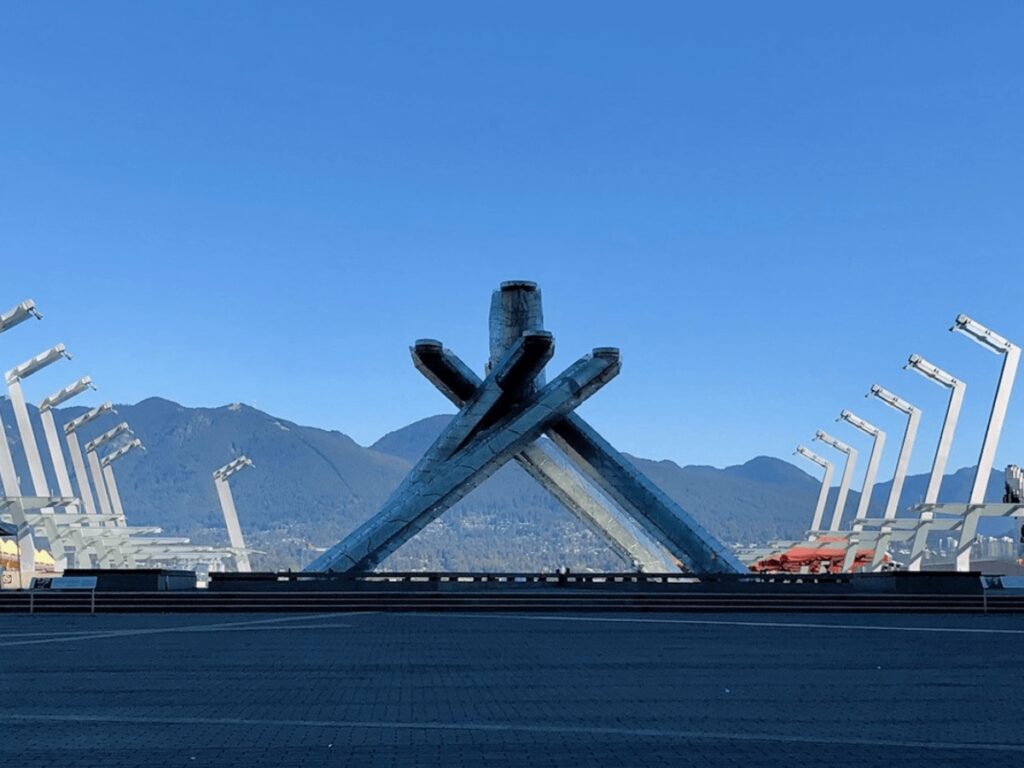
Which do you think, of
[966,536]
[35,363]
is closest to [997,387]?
[966,536]

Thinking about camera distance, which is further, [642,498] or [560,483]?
[560,483]

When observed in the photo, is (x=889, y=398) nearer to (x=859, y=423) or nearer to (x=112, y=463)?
(x=859, y=423)

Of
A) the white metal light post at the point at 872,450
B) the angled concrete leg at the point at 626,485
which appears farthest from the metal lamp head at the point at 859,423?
the angled concrete leg at the point at 626,485

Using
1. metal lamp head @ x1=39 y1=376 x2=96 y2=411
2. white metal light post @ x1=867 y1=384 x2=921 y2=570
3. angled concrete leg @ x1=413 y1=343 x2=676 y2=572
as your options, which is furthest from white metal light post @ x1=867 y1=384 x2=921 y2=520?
metal lamp head @ x1=39 y1=376 x2=96 y2=411

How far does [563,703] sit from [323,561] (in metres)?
23.6

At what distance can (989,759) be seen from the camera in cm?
752

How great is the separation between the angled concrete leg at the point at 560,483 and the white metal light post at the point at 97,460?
93.4 feet

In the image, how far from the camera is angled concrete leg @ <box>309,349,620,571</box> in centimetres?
3322

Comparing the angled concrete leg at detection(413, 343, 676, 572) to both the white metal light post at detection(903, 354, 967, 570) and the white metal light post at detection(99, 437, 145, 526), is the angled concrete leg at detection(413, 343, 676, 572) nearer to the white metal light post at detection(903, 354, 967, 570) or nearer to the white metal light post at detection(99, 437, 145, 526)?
the white metal light post at detection(903, 354, 967, 570)

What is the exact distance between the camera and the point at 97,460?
68.2 metres

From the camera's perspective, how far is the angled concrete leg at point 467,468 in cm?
3322

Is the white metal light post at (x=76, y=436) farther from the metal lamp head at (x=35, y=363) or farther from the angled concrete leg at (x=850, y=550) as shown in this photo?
the angled concrete leg at (x=850, y=550)

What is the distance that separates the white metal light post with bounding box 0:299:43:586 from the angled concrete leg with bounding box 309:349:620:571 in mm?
14073

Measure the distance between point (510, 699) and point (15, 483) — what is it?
41027 mm
